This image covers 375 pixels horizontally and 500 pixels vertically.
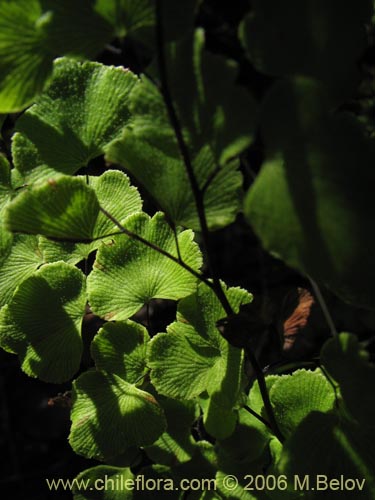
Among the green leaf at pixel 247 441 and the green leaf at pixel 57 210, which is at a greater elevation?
the green leaf at pixel 57 210

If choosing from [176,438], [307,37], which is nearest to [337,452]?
[176,438]

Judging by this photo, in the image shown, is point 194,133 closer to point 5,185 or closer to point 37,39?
point 37,39

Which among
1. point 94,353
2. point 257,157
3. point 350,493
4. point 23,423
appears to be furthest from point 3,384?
point 350,493

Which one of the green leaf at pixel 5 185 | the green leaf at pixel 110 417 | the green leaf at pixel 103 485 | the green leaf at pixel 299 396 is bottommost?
the green leaf at pixel 103 485

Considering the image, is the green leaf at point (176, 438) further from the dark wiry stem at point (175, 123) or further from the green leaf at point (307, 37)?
the green leaf at point (307, 37)

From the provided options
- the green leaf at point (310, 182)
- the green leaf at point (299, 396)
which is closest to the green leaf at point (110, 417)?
the green leaf at point (299, 396)
